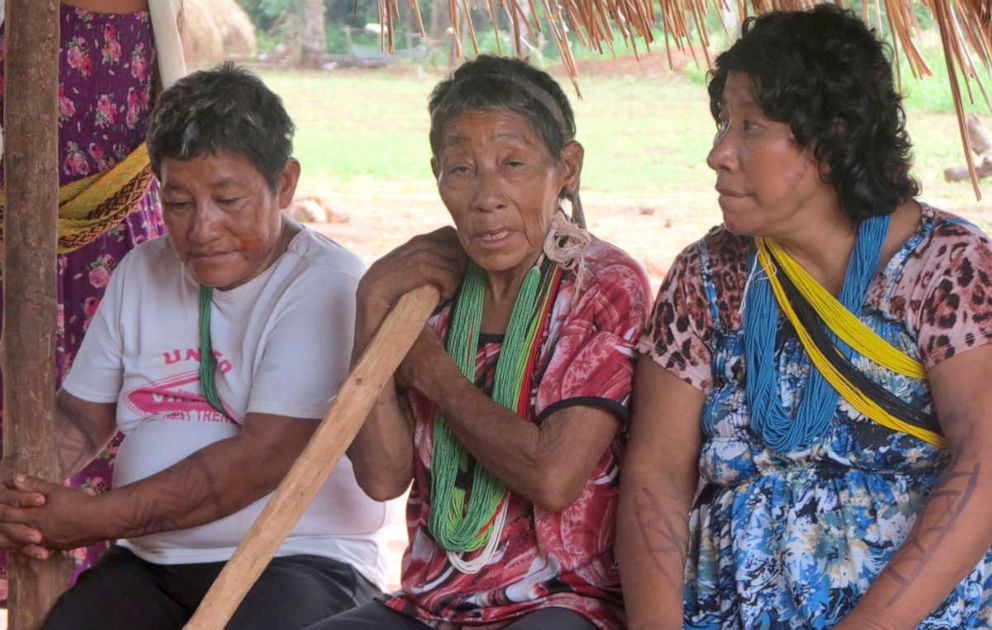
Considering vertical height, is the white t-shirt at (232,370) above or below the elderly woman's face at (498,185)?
below

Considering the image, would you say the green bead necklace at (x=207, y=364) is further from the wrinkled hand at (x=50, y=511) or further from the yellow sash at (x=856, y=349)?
the yellow sash at (x=856, y=349)

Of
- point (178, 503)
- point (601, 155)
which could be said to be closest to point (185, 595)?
point (178, 503)

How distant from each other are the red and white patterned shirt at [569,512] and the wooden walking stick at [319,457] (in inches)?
6.0

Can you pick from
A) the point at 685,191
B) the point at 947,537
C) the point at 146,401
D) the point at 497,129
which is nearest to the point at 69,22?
the point at 146,401

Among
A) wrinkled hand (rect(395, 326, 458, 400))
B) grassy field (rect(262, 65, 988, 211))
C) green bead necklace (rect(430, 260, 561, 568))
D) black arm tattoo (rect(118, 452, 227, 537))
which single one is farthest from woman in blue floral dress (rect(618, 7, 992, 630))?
grassy field (rect(262, 65, 988, 211))

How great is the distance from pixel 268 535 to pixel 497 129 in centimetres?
78

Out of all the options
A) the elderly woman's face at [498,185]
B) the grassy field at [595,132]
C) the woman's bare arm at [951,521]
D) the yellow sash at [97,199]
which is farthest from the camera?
the grassy field at [595,132]

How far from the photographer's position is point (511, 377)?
231 cm

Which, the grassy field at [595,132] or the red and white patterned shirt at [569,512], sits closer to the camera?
the red and white patterned shirt at [569,512]

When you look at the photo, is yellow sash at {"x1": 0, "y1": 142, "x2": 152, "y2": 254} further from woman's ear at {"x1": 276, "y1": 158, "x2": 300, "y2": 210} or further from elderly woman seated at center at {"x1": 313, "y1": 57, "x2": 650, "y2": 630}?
elderly woman seated at center at {"x1": 313, "y1": 57, "x2": 650, "y2": 630}

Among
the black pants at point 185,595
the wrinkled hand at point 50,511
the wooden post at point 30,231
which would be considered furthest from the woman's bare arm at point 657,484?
the wooden post at point 30,231

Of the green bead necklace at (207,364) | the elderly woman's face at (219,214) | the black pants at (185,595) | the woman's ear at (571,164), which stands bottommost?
the black pants at (185,595)

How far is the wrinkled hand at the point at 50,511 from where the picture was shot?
2.46 m

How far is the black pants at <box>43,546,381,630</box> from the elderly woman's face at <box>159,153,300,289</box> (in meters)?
0.56
